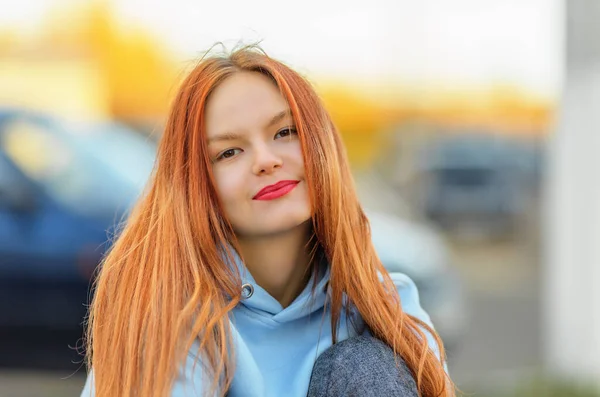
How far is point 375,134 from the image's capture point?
729 centimetres

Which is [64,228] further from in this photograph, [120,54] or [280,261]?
[280,261]

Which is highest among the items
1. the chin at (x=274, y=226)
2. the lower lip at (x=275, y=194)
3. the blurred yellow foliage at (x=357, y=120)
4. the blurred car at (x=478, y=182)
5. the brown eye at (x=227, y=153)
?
the brown eye at (x=227, y=153)

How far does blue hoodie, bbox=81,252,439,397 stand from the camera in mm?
1696

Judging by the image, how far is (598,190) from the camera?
4.71 meters

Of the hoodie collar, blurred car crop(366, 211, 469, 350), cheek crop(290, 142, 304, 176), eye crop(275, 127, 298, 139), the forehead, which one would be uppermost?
the forehead

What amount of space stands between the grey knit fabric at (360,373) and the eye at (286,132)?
427 millimetres

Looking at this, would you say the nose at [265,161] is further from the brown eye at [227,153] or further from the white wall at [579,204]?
the white wall at [579,204]

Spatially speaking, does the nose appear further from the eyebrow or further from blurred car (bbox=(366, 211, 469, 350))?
blurred car (bbox=(366, 211, 469, 350))

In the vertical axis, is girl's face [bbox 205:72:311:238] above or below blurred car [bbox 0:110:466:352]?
above

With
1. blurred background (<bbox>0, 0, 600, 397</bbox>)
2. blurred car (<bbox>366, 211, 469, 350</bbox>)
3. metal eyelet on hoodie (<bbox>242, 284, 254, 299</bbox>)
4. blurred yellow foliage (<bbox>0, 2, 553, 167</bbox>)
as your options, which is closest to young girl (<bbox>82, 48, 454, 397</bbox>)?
metal eyelet on hoodie (<bbox>242, 284, 254, 299</bbox>)

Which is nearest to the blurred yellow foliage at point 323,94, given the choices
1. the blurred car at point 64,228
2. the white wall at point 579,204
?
the blurred car at point 64,228

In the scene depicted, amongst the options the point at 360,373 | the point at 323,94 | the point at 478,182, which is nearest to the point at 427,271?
the point at 323,94

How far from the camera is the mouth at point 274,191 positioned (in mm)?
1810

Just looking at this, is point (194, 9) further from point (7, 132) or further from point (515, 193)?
point (515, 193)
